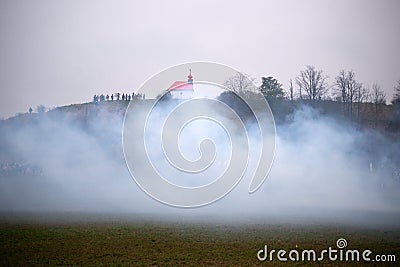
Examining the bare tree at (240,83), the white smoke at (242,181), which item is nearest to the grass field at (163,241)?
the white smoke at (242,181)

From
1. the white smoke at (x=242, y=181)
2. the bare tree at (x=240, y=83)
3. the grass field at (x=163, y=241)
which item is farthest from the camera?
the bare tree at (x=240, y=83)

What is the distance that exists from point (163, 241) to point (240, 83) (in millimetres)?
68951

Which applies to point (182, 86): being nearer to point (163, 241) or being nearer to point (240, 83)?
point (240, 83)

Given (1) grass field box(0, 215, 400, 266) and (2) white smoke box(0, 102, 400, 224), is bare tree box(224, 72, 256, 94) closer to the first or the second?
(2) white smoke box(0, 102, 400, 224)

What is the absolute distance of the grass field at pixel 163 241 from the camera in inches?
808

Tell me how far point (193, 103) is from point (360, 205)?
40868 millimetres

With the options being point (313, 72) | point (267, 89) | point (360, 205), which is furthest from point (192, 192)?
point (313, 72)

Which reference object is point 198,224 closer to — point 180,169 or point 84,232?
point 84,232

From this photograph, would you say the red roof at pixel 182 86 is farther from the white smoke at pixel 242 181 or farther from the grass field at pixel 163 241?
the grass field at pixel 163 241

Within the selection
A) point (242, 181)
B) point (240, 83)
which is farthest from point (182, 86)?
point (242, 181)

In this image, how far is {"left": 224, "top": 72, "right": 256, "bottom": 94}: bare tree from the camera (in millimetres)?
90394

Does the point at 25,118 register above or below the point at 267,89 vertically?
below

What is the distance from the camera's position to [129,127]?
232 feet

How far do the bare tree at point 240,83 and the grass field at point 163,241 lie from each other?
59.9m
